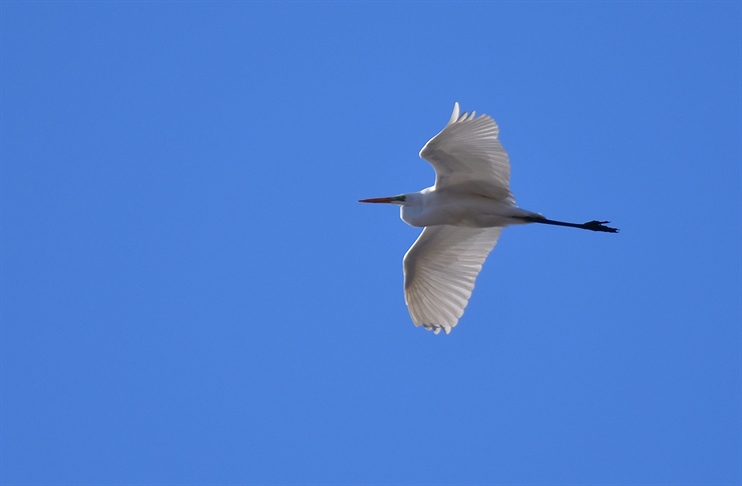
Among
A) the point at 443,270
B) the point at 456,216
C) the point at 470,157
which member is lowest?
the point at 443,270

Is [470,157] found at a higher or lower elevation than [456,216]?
higher

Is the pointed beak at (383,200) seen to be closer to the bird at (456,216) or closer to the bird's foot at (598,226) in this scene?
the bird at (456,216)

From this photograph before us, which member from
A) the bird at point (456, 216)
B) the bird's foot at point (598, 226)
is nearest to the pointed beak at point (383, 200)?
the bird at point (456, 216)

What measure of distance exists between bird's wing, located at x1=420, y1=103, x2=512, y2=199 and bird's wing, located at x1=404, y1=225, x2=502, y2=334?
1.78 feet

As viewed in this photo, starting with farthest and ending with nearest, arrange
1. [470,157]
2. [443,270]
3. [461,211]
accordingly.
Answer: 1. [443,270]
2. [461,211]
3. [470,157]

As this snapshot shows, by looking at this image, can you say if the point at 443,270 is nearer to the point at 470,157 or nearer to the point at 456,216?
the point at 456,216

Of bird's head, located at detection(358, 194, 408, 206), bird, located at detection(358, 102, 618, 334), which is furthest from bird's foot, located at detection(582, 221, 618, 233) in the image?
bird's head, located at detection(358, 194, 408, 206)

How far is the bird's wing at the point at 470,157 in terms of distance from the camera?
801 centimetres

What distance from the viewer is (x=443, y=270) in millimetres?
9062

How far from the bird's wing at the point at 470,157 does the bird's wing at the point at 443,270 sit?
0.54 metres

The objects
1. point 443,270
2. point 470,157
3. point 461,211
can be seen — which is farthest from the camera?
point 443,270

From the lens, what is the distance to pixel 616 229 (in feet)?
30.1

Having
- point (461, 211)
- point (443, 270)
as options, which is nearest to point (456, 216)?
point (461, 211)

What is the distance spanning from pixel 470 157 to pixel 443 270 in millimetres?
1228
